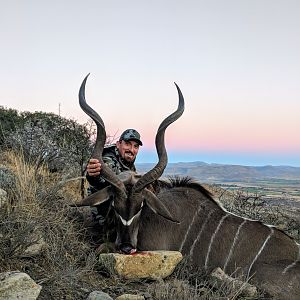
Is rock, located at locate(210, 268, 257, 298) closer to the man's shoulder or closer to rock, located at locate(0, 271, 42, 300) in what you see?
rock, located at locate(0, 271, 42, 300)

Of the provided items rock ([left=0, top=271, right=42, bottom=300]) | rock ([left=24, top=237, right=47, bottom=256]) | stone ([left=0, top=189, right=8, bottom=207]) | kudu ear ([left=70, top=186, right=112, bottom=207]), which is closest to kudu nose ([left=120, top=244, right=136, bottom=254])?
kudu ear ([left=70, top=186, right=112, bottom=207])

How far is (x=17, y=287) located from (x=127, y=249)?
1.37 meters

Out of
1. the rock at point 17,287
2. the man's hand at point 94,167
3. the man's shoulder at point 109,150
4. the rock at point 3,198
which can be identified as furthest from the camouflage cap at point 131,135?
the rock at point 17,287

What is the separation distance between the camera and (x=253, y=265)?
423cm

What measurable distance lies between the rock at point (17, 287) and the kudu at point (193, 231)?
1.27 meters

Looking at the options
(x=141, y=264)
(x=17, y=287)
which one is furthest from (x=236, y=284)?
(x=17, y=287)

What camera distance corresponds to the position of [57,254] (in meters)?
3.72

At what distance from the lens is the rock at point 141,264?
376 cm

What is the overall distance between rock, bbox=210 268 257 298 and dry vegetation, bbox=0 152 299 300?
0.17 ft

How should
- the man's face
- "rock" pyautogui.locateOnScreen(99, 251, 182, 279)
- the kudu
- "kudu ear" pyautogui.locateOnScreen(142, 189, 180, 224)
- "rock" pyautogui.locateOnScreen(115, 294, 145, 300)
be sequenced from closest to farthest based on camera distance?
"rock" pyautogui.locateOnScreen(115, 294, 145, 300) < "rock" pyautogui.locateOnScreen(99, 251, 182, 279) < the kudu < "kudu ear" pyautogui.locateOnScreen(142, 189, 180, 224) < the man's face

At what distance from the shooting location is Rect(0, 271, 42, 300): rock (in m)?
2.75

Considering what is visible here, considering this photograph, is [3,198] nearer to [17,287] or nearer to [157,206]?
[17,287]

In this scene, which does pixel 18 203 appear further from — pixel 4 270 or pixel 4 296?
pixel 4 296

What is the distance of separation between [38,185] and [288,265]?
2421mm
